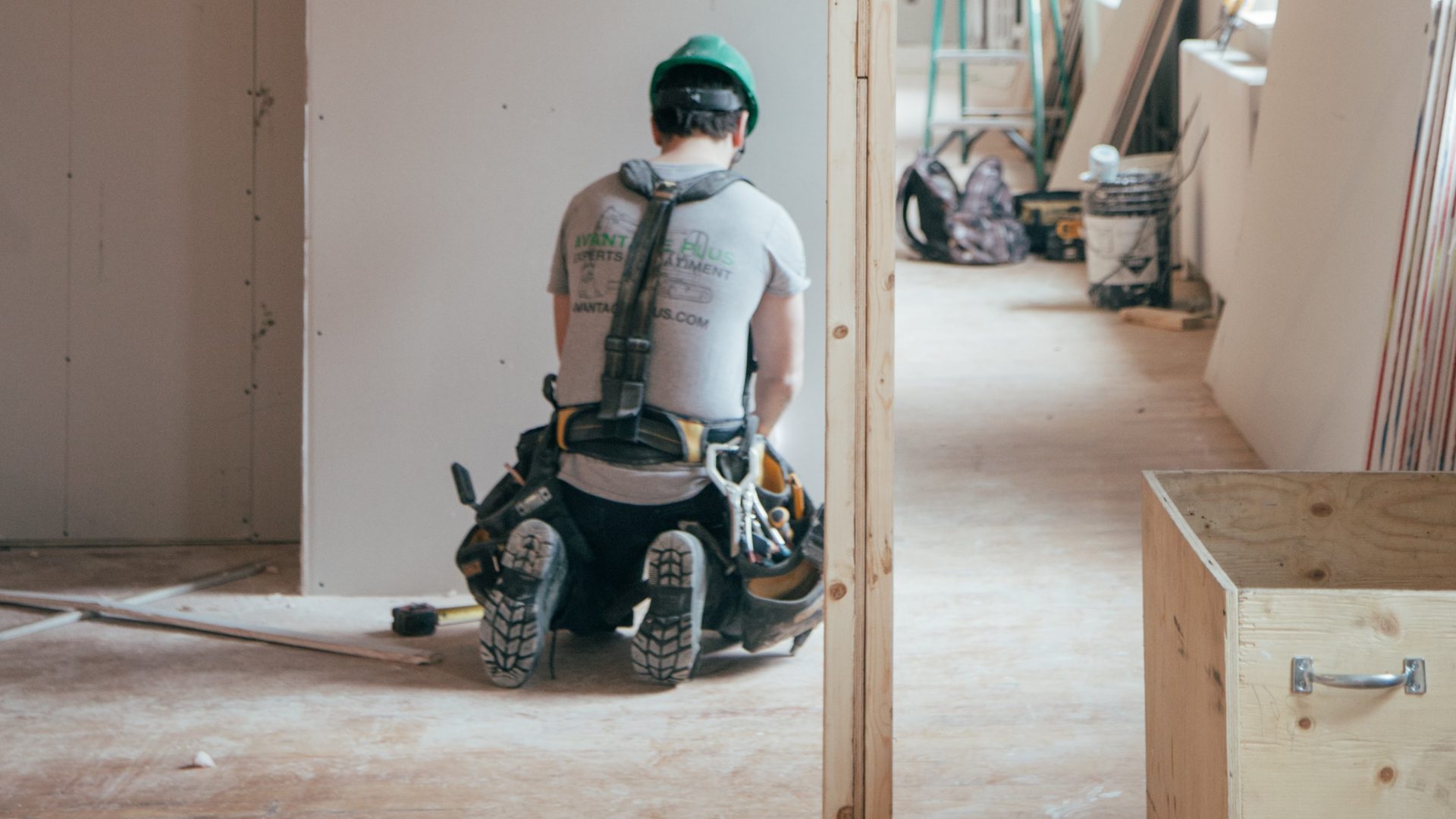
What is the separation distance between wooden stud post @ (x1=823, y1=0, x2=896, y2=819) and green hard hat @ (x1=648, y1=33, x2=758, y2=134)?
3.33 ft

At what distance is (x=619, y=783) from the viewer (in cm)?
231

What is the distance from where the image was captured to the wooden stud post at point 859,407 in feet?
5.88

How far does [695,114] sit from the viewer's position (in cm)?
278

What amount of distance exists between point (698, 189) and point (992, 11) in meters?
9.62

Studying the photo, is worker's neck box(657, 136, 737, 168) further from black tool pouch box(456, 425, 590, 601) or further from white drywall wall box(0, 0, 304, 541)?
white drywall wall box(0, 0, 304, 541)

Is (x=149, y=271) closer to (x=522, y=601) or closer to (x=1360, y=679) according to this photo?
(x=522, y=601)

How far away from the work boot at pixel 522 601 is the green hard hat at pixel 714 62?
851 millimetres

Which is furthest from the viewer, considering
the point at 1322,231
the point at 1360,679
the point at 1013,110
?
the point at 1013,110

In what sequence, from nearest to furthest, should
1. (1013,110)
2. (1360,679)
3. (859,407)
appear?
1. (1360,679)
2. (859,407)
3. (1013,110)

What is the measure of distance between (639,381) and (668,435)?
11cm

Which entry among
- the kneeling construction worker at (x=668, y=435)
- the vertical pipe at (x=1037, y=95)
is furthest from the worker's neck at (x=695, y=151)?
the vertical pipe at (x=1037, y=95)

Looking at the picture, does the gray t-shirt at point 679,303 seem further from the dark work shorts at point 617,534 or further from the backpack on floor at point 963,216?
the backpack on floor at point 963,216

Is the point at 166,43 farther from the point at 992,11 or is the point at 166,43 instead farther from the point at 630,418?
the point at 992,11

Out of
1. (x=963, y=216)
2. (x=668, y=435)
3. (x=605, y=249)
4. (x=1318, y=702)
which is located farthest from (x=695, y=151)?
(x=963, y=216)
